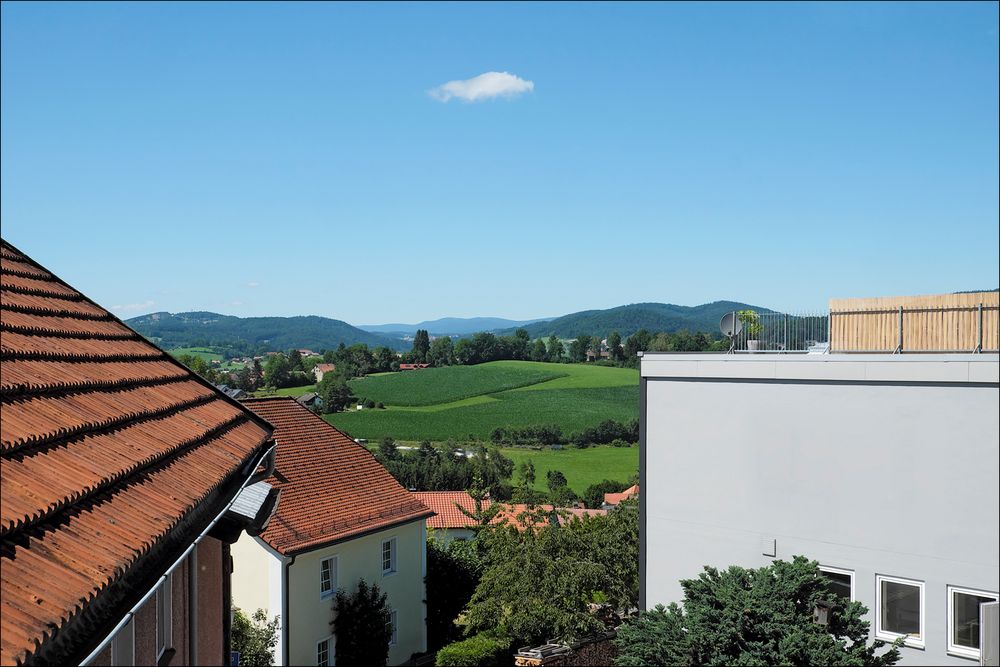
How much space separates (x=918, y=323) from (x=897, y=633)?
5.29 meters

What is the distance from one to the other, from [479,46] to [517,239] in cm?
7296

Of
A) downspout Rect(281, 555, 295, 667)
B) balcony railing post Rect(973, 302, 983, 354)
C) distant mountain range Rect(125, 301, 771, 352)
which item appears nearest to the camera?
balcony railing post Rect(973, 302, 983, 354)

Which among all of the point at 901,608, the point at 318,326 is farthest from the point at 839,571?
the point at 318,326

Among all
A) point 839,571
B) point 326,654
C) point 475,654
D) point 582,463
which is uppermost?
point 839,571

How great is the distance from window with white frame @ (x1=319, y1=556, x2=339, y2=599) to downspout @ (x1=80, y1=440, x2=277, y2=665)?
17848 millimetres

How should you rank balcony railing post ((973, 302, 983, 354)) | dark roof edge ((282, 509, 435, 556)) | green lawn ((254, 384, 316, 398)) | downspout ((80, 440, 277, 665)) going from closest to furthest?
downspout ((80, 440, 277, 665))
balcony railing post ((973, 302, 983, 354))
dark roof edge ((282, 509, 435, 556))
green lawn ((254, 384, 316, 398))

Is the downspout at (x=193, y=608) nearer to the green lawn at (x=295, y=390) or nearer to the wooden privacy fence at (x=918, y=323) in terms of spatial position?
the wooden privacy fence at (x=918, y=323)

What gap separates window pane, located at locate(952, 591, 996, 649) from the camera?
1348 centimetres

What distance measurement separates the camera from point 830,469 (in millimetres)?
14977

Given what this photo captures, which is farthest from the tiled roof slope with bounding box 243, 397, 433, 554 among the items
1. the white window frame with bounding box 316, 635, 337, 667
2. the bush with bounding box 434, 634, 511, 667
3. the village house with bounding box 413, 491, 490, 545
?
the village house with bounding box 413, 491, 490, 545

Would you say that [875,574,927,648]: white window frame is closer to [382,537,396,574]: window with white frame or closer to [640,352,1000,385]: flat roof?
[640,352,1000,385]: flat roof

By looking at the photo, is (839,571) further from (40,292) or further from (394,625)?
(394,625)

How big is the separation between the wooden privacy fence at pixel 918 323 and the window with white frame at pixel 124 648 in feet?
46.2

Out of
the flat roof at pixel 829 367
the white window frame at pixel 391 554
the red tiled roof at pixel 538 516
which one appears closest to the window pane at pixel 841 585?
the flat roof at pixel 829 367
